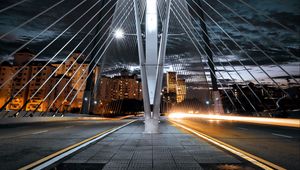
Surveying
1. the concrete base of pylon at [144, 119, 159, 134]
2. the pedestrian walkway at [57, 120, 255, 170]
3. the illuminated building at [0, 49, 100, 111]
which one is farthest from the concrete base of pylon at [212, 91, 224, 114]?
the illuminated building at [0, 49, 100, 111]

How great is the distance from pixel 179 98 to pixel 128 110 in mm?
25333

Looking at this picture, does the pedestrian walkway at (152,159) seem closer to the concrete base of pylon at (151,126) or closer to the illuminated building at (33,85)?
the concrete base of pylon at (151,126)

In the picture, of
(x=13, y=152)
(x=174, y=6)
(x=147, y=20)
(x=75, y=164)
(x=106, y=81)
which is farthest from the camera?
(x=106, y=81)

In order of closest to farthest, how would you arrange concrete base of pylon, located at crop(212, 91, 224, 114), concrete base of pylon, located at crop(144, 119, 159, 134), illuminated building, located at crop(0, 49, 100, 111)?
concrete base of pylon, located at crop(144, 119, 159, 134)
concrete base of pylon, located at crop(212, 91, 224, 114)
illuminated building, located at crop(0, 49, 100, 111)

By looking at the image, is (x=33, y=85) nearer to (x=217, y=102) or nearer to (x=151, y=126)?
(x=217, y=102)

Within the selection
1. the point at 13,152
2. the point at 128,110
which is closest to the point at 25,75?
the point at 128,110

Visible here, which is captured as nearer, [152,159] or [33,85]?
[152,159]

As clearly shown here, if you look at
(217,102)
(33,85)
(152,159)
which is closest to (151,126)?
(152,159)

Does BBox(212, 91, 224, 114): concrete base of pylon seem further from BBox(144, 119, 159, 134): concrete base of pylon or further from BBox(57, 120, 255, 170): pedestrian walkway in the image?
BBox(57, 120, 255, 170): pedestrian walkway

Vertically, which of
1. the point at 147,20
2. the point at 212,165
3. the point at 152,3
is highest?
the point at 152,3

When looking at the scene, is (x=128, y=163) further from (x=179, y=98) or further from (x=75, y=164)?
(x=179, y=98)

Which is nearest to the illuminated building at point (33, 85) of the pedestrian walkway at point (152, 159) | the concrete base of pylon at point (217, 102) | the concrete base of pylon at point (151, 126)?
the concrete base of pylon at point (217, 102)

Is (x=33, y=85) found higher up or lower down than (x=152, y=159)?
higher up

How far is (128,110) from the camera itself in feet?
403
